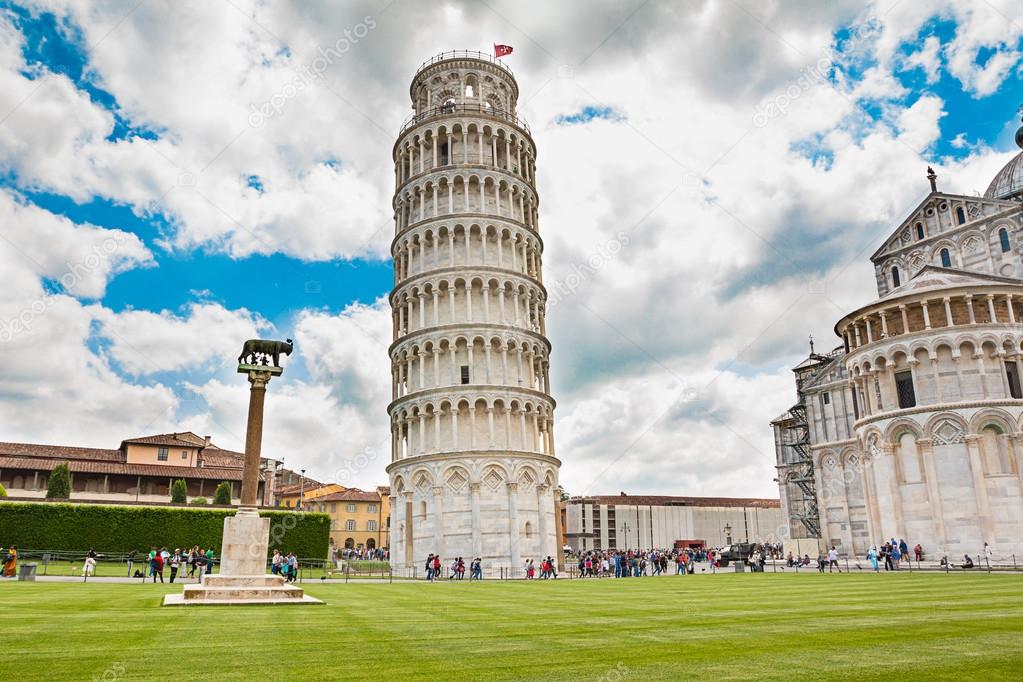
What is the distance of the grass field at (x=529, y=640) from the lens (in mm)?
9430

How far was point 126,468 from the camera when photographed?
2744 inches

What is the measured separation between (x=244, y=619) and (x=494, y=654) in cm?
789

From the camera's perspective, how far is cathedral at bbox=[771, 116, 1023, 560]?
42.4 meters

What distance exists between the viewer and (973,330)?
44.0 meters

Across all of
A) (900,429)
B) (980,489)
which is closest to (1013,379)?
(900,429)

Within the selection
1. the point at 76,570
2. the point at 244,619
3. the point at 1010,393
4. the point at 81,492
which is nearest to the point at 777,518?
the point at 1010,393

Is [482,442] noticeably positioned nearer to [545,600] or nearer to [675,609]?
[545,600]

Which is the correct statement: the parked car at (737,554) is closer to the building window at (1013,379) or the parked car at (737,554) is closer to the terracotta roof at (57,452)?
the building window at (1013,379)

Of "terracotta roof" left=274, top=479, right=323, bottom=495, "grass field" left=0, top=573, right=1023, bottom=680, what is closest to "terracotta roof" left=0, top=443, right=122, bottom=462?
"terracotta roof" left=274, top=479, right=323, bottom=495

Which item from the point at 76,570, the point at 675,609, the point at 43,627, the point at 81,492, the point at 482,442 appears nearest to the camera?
the point at 43,627

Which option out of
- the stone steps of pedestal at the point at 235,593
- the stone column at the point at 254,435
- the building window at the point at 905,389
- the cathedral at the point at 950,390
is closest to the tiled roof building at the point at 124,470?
the stone column at the point at 254,435

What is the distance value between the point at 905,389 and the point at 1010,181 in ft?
79.1

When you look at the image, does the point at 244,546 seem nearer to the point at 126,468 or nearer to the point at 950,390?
the point at 950,390

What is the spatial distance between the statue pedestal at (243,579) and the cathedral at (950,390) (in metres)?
37.8
